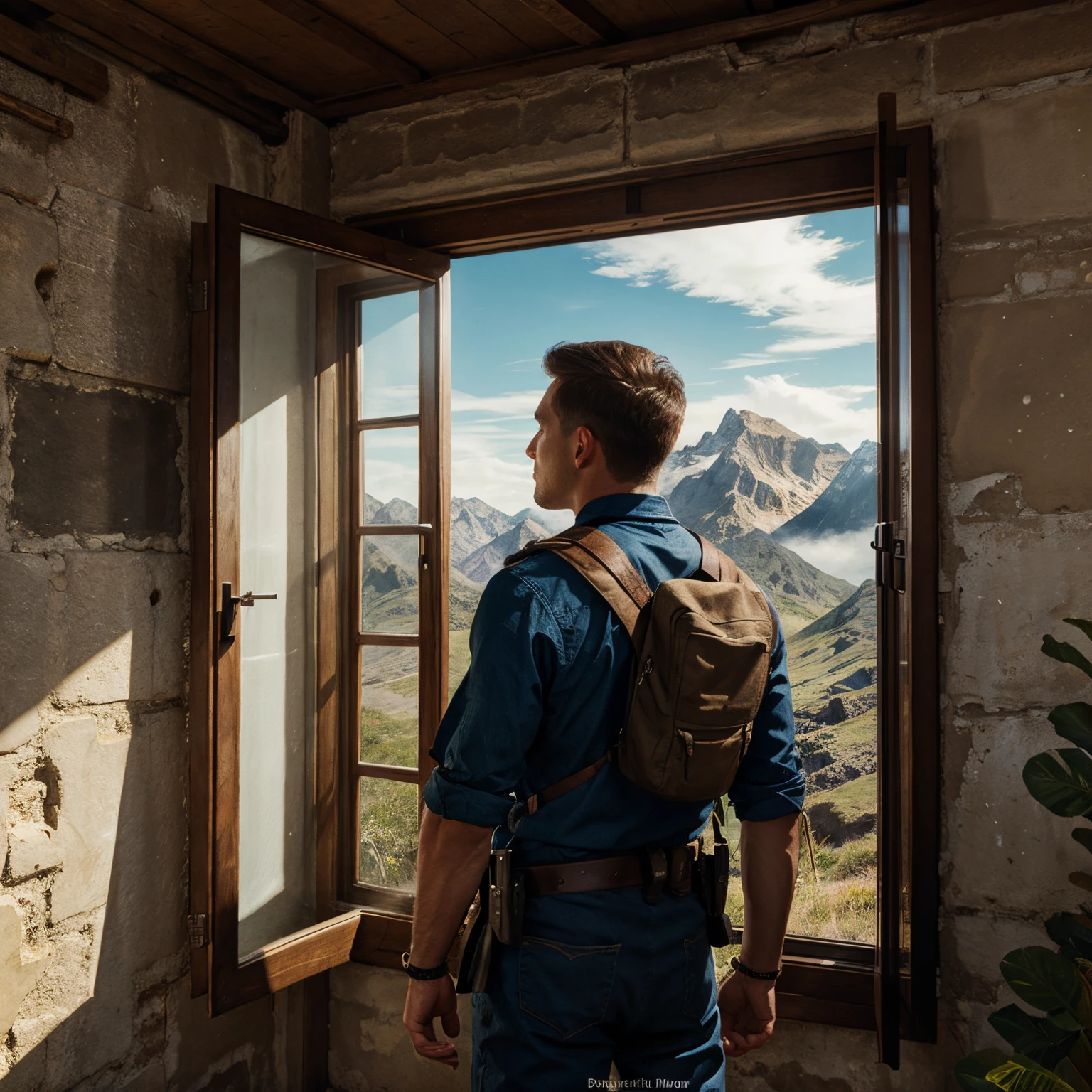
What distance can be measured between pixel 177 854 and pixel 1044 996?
1.96 metres

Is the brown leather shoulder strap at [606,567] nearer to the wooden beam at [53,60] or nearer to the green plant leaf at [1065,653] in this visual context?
the green plant leaf at [1065,653]

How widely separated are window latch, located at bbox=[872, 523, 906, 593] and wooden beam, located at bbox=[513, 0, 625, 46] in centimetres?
138

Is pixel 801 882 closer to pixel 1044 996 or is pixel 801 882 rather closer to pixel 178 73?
pixel 1044 996

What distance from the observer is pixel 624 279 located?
6.21 meters

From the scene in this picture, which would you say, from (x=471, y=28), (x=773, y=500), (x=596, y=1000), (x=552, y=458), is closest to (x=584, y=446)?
(x=552, y=458)

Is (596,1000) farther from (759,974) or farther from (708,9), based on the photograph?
(708,9)

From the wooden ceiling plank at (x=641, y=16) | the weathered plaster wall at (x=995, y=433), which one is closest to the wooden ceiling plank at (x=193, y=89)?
the wooden ceiling plank at (x=641, y=16)

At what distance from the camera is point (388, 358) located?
8.82 ft

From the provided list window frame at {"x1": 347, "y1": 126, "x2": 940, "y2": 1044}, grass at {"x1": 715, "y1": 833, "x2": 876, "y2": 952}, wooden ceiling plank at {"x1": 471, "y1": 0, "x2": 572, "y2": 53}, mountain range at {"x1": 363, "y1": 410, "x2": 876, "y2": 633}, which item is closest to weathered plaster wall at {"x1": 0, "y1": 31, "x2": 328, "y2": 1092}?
window frame at {"x1": 347, "y1": 126, "x2": 940, "y2": 1044}

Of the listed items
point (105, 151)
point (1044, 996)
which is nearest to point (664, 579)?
point (1044, 996)

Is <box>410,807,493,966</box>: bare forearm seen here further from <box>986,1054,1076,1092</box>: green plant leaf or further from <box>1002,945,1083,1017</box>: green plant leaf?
<box>1002,945,1083,1017</box>: green plant leaf

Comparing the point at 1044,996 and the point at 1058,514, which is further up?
the point at 1058,514

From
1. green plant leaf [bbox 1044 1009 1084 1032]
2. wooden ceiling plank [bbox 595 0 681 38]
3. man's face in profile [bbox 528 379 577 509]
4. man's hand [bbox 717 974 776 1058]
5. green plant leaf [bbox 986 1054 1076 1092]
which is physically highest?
wooden ceiling plank [bbox 595 0 681 38]

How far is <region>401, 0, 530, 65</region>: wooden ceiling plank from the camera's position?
87.2 inches
